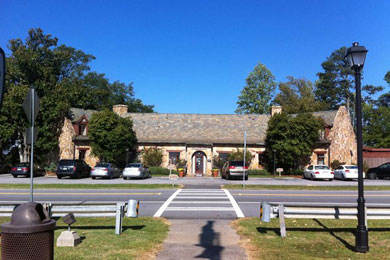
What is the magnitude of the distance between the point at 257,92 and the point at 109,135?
33.3 meters

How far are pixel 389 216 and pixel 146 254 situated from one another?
5650 mm

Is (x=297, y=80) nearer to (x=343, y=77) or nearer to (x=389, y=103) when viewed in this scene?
(x=343, y=77)

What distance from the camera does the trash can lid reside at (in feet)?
13.2

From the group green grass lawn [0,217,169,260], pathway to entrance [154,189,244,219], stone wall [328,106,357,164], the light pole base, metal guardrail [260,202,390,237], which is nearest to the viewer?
green grass lawn [0,217,169,260]

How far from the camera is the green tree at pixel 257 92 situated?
6197 cm

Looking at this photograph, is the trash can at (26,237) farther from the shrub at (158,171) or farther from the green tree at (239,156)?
the green tree at (239,156)

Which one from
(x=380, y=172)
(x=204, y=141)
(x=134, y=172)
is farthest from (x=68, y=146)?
(x=380, y=172)

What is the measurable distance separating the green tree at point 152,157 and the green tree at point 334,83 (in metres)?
41.9

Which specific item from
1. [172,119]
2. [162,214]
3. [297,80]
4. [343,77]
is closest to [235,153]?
[172,119]

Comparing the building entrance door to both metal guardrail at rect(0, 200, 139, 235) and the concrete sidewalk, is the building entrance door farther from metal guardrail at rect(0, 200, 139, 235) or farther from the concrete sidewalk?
metal guardrail at rect(0, 200, 139, 235)

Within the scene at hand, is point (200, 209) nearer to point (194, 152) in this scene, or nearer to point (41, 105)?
point (194, 152)

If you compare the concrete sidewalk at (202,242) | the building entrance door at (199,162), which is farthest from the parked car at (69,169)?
the concrete sidewalk at (202,242)

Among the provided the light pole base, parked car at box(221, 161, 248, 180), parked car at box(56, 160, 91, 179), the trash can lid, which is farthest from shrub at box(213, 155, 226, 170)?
the trash can lid

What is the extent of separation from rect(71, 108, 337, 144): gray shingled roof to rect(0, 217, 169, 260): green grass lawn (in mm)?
29972
